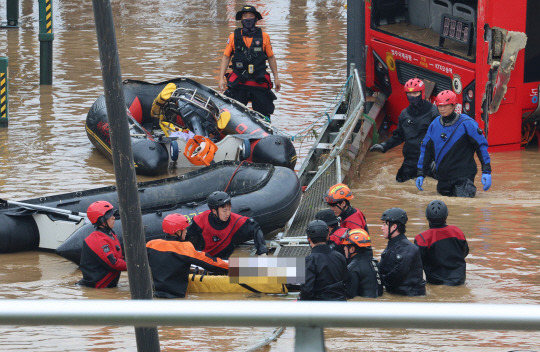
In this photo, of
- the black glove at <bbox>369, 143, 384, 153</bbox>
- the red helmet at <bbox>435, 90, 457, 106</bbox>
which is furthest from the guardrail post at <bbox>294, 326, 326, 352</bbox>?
the black glove at <bbox>369, 143, 384, 153</bbox>

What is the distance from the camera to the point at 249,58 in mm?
12656

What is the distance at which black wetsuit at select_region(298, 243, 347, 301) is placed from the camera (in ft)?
21.9

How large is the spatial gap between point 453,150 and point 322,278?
3.80 metres

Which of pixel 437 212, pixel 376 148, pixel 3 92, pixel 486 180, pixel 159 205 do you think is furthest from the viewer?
pixel 3 92

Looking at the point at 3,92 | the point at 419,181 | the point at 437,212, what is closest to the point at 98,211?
the point at 437,212

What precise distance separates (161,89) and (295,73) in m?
5.14

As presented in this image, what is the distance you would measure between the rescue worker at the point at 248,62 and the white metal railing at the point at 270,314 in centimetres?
1061

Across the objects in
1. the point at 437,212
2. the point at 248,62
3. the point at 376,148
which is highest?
the point at 248,62

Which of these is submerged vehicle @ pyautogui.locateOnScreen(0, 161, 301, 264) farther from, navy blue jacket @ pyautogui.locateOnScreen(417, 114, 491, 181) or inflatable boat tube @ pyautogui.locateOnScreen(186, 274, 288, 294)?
navy blue jacket @ pyautogui.locateOnScreen(417, 114, 491, 181)

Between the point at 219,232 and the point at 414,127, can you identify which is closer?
the point at 219,232

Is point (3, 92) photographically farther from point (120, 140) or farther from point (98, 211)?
point (120, 140)

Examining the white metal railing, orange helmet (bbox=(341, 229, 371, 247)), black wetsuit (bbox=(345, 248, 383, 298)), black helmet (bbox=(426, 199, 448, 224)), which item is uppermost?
the white metal railing

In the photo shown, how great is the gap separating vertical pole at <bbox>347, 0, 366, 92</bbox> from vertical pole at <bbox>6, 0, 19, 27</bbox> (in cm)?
1138

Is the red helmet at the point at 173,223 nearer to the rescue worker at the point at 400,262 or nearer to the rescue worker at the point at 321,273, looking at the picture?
the rescue worker at the point at 321,273
